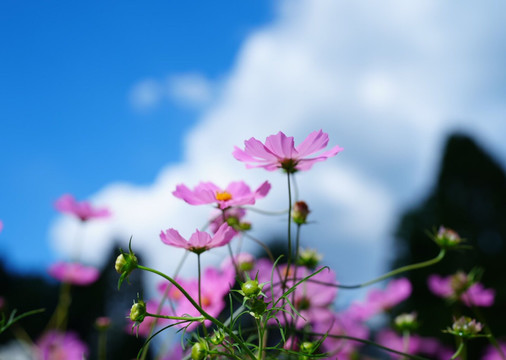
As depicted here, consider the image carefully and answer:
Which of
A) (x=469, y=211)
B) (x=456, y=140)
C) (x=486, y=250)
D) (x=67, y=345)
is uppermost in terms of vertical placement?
(x=456, y=140)

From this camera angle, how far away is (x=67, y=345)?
1003 millimetres

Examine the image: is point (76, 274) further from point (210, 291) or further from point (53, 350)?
point (210, 291)

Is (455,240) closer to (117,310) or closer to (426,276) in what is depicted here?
(426,276)

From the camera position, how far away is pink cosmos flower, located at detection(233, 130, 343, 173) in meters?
0.47

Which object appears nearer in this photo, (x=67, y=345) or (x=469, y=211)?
(x=67, y=345)

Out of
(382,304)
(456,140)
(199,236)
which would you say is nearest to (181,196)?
(199,236)

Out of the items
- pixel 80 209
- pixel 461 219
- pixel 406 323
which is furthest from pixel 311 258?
pixel 461 219

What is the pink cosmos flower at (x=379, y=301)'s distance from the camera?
108cm

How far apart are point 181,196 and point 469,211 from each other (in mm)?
10133

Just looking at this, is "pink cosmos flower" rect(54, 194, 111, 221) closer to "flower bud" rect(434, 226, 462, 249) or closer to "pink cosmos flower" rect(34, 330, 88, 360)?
"pink cosmos flower" rect(34, 330, 88, 360)

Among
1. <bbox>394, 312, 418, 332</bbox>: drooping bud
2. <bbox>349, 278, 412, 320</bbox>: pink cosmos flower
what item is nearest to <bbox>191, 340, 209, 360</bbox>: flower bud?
<bbox>394, 312, 418, 332</bbox>: drooping bud

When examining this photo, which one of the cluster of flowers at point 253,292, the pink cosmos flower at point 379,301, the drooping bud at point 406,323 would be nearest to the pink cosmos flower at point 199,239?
the cluster of flowers at point 253,292

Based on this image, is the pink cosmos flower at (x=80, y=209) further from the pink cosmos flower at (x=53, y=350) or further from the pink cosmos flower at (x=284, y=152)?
the pink cosmos flower at (x=284, y=152)

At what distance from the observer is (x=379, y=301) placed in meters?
1.13
